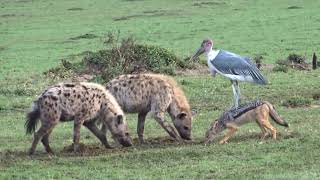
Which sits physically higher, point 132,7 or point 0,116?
point 132,7

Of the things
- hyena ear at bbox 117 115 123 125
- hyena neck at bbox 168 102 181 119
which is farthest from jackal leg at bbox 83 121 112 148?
hyena neck at bbox 168 102 181 119

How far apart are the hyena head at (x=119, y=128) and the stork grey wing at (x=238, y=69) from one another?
85.7 inches

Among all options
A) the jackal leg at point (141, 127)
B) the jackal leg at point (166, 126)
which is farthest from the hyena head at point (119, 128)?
the jackal leg at point (166, 126)

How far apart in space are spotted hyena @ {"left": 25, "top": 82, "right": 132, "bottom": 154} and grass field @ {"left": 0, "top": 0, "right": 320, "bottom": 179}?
0.95 feet

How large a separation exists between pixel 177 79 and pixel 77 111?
7.83 m

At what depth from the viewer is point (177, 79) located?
17672mm

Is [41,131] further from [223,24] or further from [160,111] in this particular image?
[223,24]

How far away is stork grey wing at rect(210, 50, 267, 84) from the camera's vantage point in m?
11.7

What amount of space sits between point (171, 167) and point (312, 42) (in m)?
15.3

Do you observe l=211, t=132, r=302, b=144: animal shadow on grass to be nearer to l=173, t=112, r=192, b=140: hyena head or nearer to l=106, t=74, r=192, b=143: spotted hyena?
l=173, t=112, r=192, b=140: hyena head

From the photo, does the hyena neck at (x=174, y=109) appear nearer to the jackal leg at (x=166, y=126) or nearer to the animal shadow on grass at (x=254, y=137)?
the jackal leg at (x=166, y=126)

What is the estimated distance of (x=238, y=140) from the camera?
1041 centimetres

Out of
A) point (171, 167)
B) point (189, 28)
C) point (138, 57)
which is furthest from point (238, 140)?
point (189, 28)

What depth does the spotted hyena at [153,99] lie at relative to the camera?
35.6 feet
